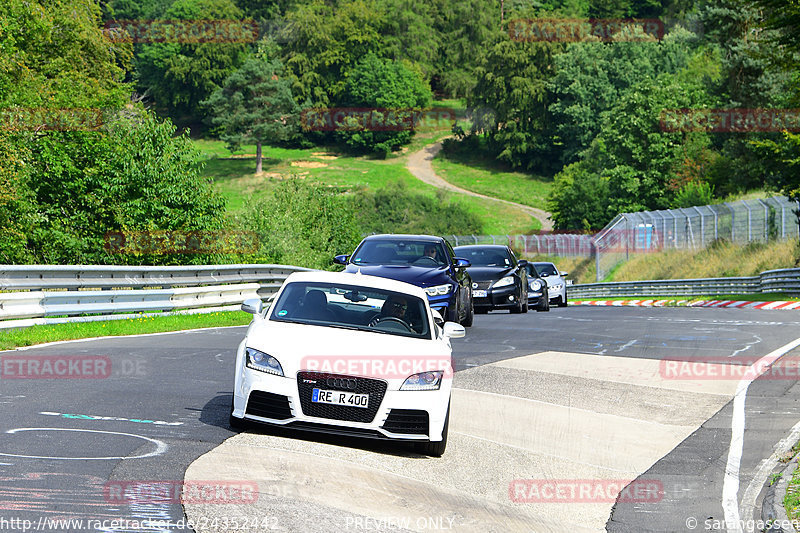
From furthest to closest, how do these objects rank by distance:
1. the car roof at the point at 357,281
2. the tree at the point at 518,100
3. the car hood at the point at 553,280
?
the tree at the point at 518,100, the car hood at the point at 553,280, the car roof at the point at 357,281

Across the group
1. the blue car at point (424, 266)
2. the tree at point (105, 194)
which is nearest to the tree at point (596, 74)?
the tree at point (105, 194)

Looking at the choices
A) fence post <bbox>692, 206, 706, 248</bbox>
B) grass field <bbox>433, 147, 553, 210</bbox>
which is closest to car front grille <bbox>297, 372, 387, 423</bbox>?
fence post <bbox>692, 206, 706, 248</bbox>

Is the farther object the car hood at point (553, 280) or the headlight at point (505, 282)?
the car hood at point (553, 280)

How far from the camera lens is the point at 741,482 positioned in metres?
8.18

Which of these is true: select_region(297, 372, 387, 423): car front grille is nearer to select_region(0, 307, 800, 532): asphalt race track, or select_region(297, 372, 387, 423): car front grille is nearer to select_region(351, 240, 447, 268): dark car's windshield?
select_region(0, 307, 800, 532): asphalt race track

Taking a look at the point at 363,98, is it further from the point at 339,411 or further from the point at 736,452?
the point at 339,411

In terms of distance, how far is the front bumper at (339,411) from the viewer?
8133 mm

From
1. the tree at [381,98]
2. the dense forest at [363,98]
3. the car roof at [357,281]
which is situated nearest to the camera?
the car roof at [357,281]

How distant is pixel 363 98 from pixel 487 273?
368 ft

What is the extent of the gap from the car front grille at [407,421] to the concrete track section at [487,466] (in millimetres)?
241

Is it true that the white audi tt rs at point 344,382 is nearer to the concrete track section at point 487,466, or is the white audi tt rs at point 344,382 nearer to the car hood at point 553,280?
the concrete track section at point 487,466

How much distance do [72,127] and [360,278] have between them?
27.1 metres

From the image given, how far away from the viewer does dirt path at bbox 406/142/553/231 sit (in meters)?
98.6

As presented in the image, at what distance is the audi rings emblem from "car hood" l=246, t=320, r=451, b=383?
0.23 feet
